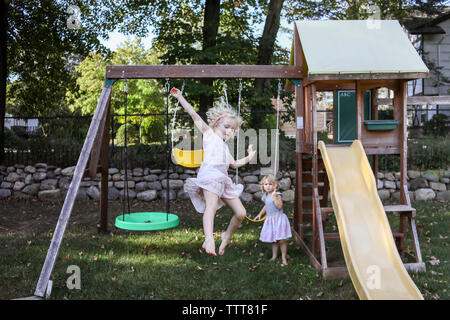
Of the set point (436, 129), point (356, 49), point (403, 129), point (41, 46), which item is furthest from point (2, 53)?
point (436, 129)

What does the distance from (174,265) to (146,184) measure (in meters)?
5.33

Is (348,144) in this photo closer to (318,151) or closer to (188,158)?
(318,151)

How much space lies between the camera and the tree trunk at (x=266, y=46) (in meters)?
10.5

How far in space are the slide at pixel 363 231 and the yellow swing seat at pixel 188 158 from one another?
1.76 metres

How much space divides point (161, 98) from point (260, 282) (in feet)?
55.5

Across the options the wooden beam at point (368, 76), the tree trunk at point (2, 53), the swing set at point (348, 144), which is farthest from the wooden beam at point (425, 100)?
the tree trunk at point (2, 53)

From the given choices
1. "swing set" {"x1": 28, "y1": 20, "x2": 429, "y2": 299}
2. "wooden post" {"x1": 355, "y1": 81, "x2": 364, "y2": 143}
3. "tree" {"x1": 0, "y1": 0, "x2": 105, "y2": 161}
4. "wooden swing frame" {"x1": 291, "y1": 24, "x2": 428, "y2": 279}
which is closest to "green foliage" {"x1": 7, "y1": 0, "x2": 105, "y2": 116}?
"tree" {"x1": 0, "y1": 0, "x2": 105, "y2": 161}

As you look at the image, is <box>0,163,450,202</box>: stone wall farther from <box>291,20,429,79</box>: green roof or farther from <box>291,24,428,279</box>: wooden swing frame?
<box>291,20,429,79</box>: green roof

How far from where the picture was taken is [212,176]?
4625mm

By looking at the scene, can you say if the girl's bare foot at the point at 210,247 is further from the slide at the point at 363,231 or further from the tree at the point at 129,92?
the tree at the point at 129,92

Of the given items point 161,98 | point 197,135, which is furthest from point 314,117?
point 161,98

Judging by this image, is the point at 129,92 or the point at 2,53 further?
the point at 129,92

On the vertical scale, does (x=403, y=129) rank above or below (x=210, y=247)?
above
